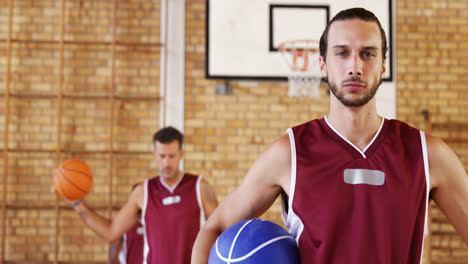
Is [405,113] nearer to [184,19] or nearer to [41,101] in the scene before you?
[184,19]

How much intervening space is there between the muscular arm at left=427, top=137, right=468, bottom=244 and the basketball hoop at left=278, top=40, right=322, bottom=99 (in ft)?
12.8

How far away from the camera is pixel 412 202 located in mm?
1465

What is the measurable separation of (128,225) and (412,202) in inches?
106

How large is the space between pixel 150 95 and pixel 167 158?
2000mm

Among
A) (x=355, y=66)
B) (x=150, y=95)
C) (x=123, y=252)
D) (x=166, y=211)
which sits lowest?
(x=123, y=252)

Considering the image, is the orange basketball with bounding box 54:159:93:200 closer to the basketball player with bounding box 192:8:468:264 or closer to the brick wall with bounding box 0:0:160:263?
the brick wall with bounding box 0:0:160:263

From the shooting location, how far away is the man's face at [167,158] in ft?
12.6

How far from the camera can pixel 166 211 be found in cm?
369

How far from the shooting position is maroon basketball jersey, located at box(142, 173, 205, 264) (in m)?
3.56

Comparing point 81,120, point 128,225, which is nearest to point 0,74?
point 81,120

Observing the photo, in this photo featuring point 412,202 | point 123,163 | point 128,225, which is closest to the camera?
point 412,202

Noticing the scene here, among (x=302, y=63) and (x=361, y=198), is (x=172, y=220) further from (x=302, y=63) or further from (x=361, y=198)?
(x=302, y=63)

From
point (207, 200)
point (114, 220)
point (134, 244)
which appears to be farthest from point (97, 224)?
point (134, 244)

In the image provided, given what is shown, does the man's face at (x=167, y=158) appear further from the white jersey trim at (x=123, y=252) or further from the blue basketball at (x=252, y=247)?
the blue basketball at (x=252, y=247)
